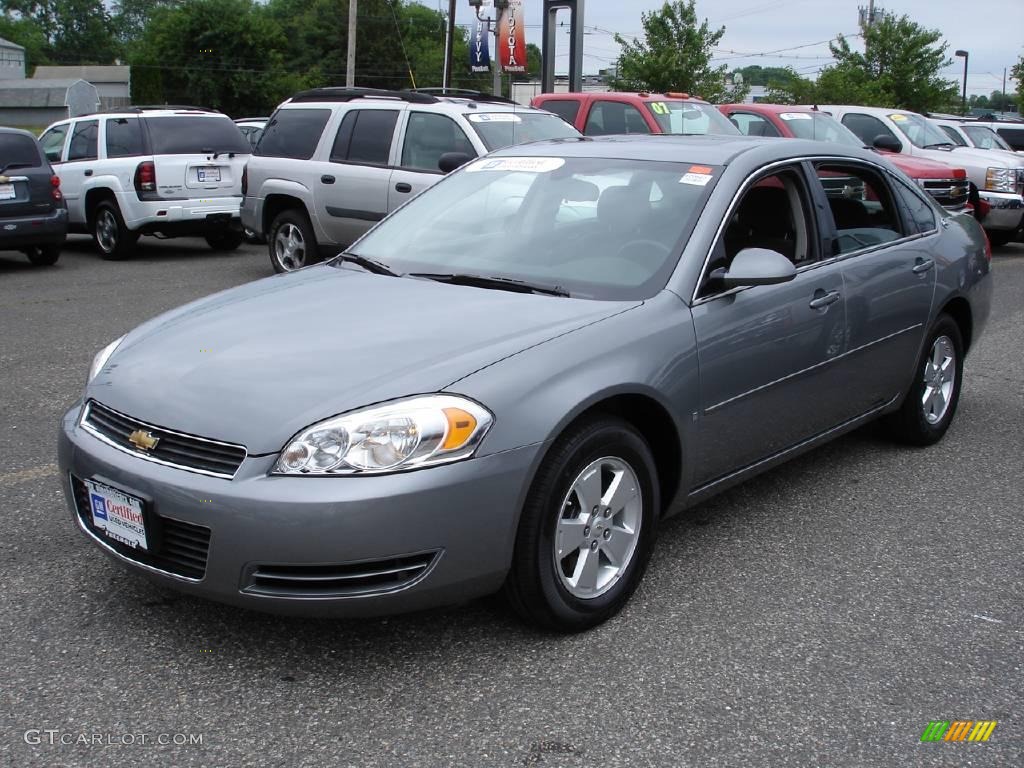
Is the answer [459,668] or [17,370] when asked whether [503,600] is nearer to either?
[459,668]

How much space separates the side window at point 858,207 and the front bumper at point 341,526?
7.78 feet

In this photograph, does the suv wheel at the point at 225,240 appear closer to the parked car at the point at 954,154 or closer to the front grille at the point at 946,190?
the parked car at the point at 954,154

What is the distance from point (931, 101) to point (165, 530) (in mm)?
35868

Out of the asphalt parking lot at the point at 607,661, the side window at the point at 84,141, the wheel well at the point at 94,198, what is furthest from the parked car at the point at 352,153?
the asphalt parking lot at the point at 607,661

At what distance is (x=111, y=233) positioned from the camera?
1337cm

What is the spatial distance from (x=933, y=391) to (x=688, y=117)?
9.04m

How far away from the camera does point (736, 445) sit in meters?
4.20

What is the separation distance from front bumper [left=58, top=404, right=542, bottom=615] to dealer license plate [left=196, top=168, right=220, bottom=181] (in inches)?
407

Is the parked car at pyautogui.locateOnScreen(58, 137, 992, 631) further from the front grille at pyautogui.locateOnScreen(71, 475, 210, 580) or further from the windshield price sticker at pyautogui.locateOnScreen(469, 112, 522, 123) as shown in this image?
the windshield price sticker at pyautogui.locateOnScreen(469, 112, 522, 123)

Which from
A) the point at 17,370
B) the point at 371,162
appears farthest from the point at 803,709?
the point at 371,162

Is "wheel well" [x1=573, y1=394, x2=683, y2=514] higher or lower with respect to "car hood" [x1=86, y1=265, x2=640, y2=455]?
lower

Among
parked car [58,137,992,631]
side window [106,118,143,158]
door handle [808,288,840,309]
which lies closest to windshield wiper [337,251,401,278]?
parked car [58,137,992,631]

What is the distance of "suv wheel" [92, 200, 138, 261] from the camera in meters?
13.1

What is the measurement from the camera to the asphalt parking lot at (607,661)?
9.70ft
